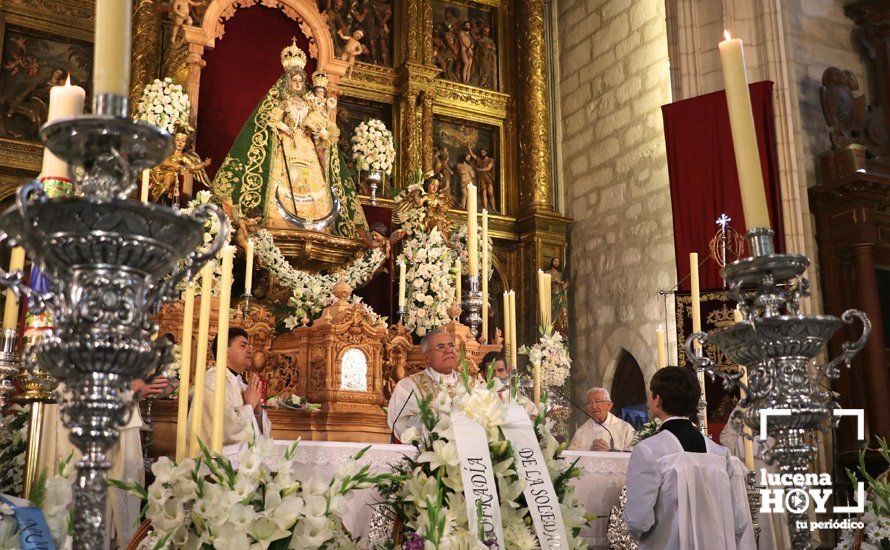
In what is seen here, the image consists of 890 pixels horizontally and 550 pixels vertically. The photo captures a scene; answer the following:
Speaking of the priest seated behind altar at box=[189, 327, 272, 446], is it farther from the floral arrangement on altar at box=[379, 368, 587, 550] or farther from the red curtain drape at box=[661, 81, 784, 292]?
the red curtain drape at box=[661, 81, 784, 292]

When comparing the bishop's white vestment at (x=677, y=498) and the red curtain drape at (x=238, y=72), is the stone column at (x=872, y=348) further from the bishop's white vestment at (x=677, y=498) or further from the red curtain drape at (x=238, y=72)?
the red curtain drape at (x=238, y=72)

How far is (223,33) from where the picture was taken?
358 inches

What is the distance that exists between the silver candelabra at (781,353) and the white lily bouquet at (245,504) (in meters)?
0.94

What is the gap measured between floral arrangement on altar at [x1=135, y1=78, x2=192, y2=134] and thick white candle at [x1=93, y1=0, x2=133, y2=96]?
264 inches

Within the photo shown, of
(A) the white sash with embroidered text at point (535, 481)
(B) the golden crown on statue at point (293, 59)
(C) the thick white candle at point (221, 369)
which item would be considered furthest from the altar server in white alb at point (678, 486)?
(B) the golden crown on statue at point (293, 59)

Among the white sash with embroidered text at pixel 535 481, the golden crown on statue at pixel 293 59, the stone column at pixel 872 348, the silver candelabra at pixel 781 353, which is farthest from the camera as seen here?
the stone column at pixel 872 348

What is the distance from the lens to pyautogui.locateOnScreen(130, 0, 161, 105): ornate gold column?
29.8 feet

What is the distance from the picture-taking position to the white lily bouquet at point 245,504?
214 cm

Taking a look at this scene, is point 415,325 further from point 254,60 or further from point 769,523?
point 254,60

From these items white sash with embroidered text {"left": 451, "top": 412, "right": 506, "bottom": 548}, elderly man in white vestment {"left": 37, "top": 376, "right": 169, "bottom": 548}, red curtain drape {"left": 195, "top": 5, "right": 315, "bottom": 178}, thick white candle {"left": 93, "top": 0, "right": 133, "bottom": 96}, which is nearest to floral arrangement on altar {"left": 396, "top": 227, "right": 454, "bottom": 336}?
elderly man in white vestment {"left": 37, "top": 376, "right": 169, "bottom": 548}

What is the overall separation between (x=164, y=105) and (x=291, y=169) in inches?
61.9

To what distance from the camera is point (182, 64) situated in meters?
8.75

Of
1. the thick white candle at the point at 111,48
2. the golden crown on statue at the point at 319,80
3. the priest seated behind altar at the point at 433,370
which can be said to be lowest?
the priest seated behind altar at the point at 433,370

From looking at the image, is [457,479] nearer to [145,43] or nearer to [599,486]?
[599,486]
